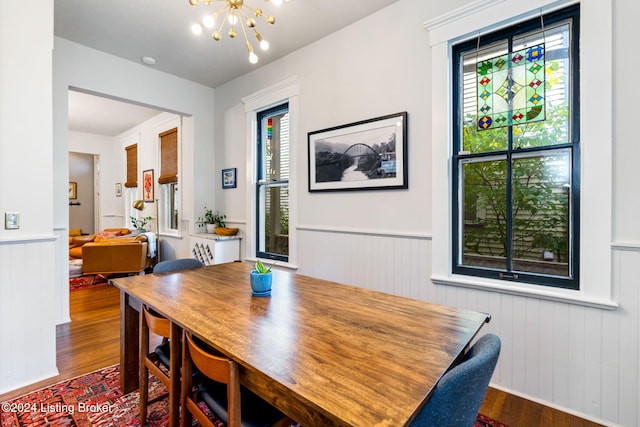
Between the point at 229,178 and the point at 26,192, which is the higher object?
the point at 229,178

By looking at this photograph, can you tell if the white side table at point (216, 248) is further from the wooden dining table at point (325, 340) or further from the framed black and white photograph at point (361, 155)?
the wooden dining table at point (325, 340)

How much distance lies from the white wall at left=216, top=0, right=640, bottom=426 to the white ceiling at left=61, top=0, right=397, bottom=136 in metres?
0.16

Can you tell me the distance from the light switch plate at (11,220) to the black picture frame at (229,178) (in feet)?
7.31

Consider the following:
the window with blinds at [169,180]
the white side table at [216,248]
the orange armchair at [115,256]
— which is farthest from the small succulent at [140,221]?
the white side table at [216,248]

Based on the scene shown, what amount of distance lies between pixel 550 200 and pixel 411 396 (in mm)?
1770

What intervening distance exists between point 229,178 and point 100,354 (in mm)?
2360

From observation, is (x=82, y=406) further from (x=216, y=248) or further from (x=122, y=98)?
(x=122, y=98)

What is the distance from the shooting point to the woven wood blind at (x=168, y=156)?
4.93m

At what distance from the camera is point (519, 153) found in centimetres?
201

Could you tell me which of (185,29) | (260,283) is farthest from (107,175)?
(260,283)

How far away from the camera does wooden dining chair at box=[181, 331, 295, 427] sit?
99cm

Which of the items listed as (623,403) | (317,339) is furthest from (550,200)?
(317,339)

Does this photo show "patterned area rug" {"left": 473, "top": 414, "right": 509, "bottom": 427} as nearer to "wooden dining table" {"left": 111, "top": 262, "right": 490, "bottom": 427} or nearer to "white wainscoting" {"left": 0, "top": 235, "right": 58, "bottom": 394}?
"wooden dining table" {"left": 111, "top": 262, "right": 490, "bottom": 427}

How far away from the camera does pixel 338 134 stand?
2.85 meters
